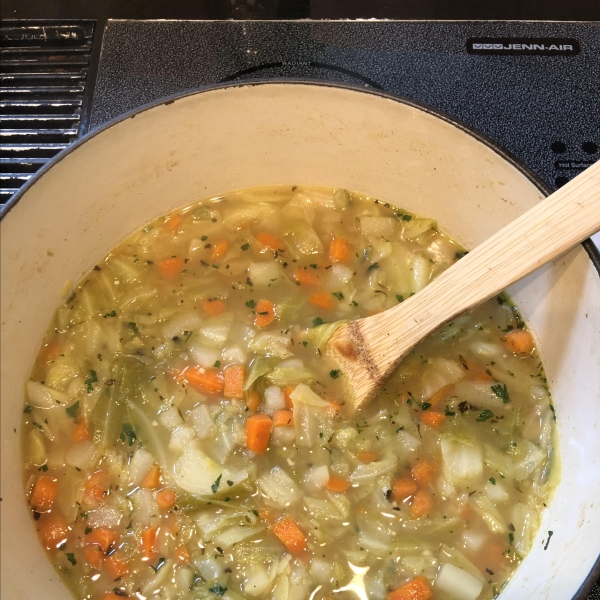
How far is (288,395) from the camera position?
2270 mm

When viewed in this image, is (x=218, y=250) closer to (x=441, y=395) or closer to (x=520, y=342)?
(x=441, y=395)

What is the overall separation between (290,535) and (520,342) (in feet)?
3.81

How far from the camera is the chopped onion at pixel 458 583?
201 centimetres

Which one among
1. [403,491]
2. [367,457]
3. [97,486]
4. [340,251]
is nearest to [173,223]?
[340,251]

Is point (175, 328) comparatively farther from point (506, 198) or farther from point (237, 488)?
point (506, 198)

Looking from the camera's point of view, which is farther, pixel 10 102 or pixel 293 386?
pixel 10 102

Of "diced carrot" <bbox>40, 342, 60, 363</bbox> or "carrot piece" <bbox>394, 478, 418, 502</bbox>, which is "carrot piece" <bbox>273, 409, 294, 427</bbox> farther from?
"diced carrot" <bbox>40, 342, 60, 363</bbox>

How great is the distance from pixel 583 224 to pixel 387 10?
5.59 ft

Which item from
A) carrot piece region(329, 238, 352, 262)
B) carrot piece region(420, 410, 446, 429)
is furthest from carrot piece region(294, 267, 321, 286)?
carrot piece region(420, 410, 446, 429)

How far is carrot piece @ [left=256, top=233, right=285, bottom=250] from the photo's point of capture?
2568mm

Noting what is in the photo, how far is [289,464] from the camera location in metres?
2.19

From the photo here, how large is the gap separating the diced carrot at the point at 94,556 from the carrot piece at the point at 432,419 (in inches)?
48.9

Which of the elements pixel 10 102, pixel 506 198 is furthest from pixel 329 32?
pixel 10 102

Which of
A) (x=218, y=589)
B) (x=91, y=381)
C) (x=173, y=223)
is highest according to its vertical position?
(x=173, y=223)
